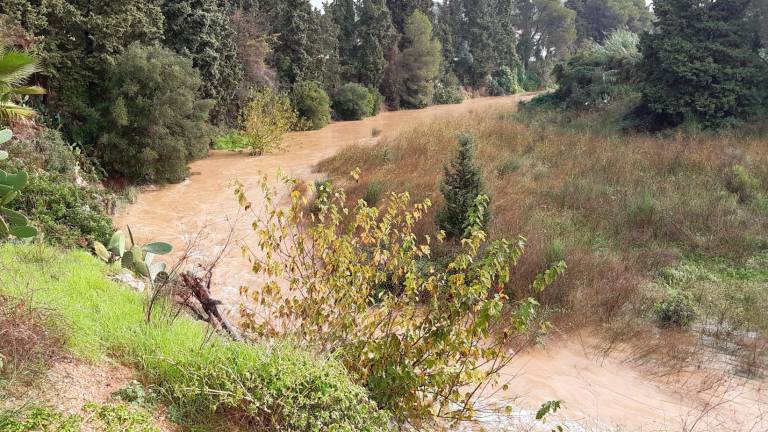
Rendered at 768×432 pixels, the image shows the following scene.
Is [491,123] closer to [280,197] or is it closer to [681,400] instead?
[280,197]

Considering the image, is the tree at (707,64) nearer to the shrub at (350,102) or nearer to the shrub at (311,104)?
the shrub at (311,104)

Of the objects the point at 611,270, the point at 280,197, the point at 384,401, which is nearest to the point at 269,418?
the point at 384,401

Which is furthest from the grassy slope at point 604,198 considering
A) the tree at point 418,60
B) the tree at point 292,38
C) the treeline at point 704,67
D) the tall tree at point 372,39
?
the tree at point 418,60

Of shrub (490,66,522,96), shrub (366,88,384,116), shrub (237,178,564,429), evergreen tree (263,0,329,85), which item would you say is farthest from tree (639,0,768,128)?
shrub (490,66,522,96)

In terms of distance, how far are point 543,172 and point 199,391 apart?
32.7ft

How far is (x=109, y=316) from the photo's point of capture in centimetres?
368

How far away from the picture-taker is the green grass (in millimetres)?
2820

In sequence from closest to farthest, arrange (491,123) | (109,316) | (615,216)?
(109,316), (615,216), (491,123)

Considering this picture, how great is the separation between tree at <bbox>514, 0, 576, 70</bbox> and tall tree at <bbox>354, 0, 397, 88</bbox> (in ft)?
91.2

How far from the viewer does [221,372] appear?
294 centimetres

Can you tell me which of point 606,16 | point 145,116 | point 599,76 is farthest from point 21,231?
point 606,16

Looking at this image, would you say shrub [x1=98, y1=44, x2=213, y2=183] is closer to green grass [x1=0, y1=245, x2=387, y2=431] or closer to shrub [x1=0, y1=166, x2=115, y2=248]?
shrub [x1=0, y1=166, x2=115, y2=248]

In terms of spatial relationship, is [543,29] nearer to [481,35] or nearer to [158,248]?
[481,35]

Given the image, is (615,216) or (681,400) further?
(615,216)
